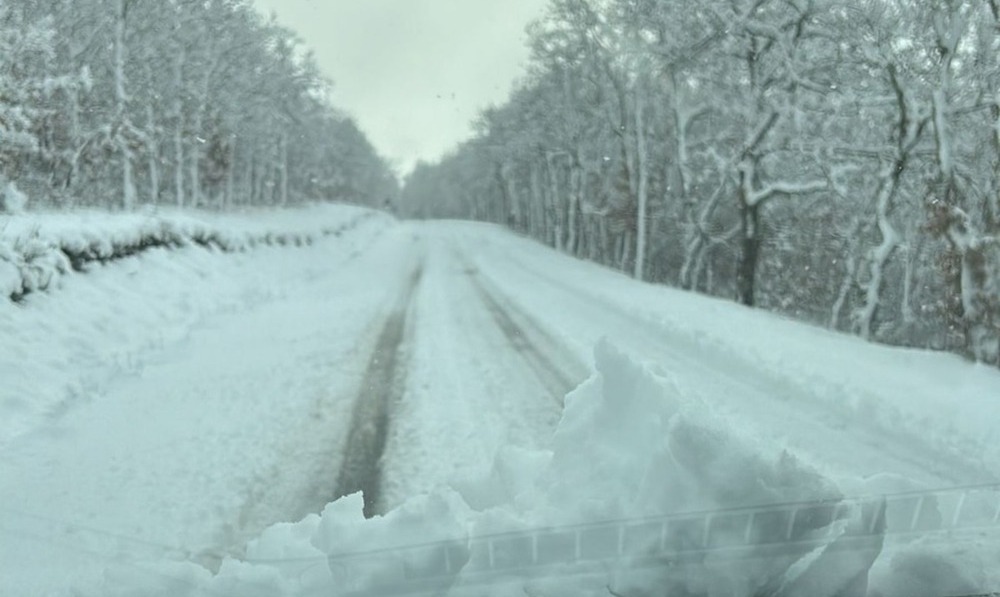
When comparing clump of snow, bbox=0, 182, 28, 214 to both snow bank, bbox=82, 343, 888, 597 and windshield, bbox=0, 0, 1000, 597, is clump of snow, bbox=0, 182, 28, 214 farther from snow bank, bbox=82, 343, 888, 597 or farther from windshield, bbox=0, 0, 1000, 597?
snow bank, bbox=82, 343, 888, 597

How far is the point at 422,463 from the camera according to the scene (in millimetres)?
5473

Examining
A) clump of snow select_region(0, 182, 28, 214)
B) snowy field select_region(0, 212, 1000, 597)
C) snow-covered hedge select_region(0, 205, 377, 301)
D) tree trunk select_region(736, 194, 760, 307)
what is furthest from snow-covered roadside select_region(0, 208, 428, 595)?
tree trunk select_region(736, 194, 760, 307)

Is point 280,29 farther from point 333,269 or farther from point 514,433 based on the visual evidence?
point 514,433

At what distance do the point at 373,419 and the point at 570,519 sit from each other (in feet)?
12.4

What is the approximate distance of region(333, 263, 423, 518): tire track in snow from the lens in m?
5.07

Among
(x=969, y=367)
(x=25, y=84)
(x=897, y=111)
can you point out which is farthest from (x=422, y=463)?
(x=25, y=84)

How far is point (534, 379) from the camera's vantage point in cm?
826

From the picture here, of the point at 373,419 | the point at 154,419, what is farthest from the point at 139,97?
the point at 373,419

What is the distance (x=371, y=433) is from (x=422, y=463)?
933 mm

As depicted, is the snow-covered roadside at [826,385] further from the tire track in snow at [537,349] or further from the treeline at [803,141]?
the treeline at [803,141]

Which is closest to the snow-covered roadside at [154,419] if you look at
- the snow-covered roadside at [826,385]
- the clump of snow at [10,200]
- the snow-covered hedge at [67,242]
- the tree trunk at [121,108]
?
the snow-covered hedge at [67,242]

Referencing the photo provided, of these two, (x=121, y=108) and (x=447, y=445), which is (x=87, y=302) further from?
(x=121, y=108)

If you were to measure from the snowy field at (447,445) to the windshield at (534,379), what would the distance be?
0.07 ft

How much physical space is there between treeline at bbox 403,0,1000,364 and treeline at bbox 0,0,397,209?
48.3 ft
